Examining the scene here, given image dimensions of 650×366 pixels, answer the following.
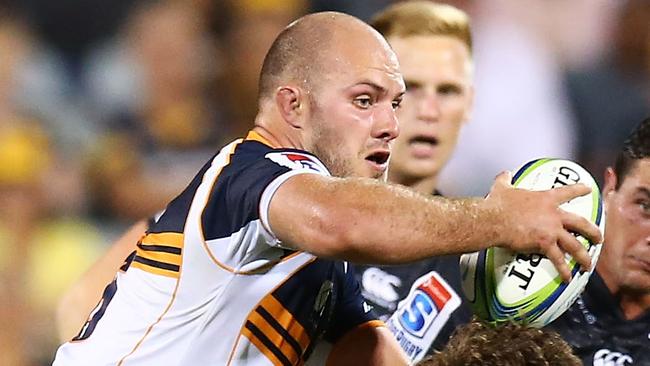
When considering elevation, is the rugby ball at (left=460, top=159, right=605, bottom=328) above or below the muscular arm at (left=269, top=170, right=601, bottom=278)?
below

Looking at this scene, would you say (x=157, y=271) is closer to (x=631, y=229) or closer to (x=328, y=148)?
(x=328, y=148)

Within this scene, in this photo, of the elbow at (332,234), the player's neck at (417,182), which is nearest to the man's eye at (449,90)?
the player's neck at (417,182)

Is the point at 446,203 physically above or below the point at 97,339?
above

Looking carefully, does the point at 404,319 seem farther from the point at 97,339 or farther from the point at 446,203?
the point at 446,203

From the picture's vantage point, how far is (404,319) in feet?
12.1

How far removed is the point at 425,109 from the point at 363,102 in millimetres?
1481

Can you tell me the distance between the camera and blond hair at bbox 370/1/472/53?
4422 millimetres

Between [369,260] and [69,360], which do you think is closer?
[369,260]

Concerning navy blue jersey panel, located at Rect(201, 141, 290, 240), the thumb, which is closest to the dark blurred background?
navy blue jersey panel, located at Rect(201, 141, 290, 240)

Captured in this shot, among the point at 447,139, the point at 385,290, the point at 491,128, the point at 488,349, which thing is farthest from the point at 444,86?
the point at 488,349

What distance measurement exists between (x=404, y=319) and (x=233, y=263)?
4.11ft

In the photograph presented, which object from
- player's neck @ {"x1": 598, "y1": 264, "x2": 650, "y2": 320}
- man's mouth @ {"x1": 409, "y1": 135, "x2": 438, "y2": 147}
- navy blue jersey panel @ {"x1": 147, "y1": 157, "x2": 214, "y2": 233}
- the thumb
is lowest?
player's neck @ {"x1": 598, "y1": 264, "x2": 650, "y2": 320}

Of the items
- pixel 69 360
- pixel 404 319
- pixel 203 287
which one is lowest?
pixel 404 319

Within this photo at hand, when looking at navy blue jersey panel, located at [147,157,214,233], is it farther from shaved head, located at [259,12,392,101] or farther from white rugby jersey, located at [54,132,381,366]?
shaved head, located at [259,12,392,101]
